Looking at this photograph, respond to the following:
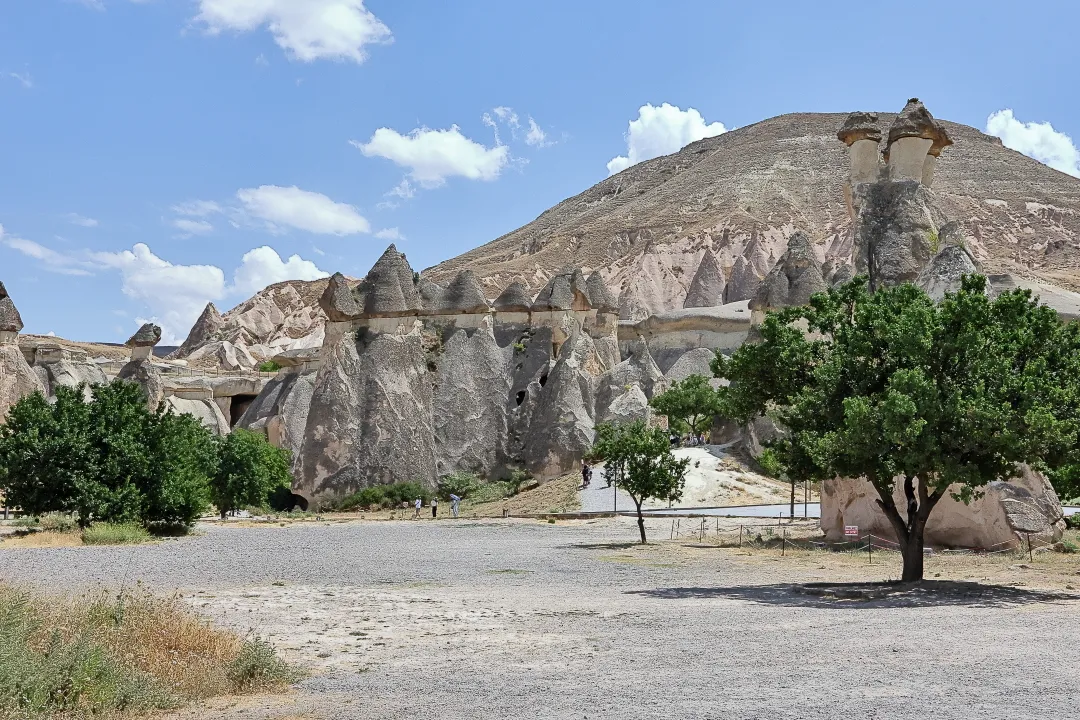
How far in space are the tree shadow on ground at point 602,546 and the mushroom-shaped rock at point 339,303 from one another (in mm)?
20476

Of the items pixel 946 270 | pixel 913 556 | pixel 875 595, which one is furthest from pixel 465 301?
pixel 875 595

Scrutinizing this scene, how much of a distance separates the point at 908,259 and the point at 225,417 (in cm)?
4132

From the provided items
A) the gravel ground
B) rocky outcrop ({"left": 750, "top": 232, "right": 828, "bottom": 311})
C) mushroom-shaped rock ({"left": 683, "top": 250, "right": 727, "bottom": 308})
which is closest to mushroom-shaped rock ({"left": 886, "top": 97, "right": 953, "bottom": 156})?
rocky outcrop ({"left": 750, "top": 232, "right": 828, "bottom": 311})

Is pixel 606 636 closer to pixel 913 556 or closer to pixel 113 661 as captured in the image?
pixel 113 661

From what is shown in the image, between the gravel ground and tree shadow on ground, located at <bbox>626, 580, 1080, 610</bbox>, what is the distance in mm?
66

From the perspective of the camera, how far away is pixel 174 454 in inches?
987

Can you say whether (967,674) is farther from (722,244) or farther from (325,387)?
(722,244)

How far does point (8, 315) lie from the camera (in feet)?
132

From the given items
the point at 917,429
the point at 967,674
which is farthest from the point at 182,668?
the point at 917,429

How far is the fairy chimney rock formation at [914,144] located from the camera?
37062mm

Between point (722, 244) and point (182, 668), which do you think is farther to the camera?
point (722, 244)

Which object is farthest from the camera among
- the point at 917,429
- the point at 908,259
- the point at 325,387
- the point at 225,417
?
the point at 225,417

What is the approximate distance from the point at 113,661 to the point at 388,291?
117 ft

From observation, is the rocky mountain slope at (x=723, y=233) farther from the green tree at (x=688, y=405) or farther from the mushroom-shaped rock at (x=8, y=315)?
the mushroom-shaped rock at (x=8, y=315)
